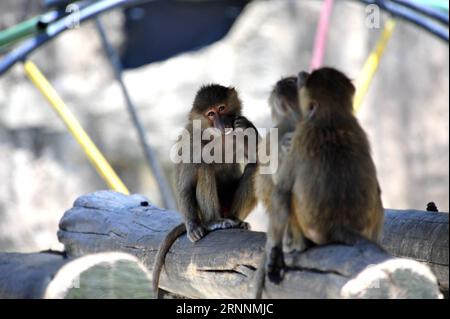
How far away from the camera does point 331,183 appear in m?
3.07

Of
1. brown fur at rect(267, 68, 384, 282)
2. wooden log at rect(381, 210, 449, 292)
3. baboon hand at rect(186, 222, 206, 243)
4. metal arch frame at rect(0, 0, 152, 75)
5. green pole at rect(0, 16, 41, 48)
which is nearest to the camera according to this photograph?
brown fur at rect(267, 68, 384, 282)

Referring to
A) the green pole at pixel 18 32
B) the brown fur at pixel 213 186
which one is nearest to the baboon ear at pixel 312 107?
the brown fur at pixel 213 186

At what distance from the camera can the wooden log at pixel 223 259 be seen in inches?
107

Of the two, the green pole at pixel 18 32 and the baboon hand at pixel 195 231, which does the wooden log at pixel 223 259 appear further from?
the green pole at pixel 18 32

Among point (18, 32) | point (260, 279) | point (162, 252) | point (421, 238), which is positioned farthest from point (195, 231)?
point (18, 32)

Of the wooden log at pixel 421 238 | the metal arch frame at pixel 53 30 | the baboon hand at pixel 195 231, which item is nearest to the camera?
the wooden log at pixel 421 238

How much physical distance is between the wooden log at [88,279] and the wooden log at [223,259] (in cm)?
58

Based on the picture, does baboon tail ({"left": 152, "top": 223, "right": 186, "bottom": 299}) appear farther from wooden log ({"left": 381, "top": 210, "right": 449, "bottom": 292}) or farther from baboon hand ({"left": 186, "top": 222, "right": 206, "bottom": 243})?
wooden log ({"left": 381, "top": 210, "right": 449, "bottom": 292})

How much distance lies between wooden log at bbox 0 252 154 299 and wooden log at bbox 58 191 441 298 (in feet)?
1.91

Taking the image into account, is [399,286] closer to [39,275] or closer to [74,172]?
[39,275]

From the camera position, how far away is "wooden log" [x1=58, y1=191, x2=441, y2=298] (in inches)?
107

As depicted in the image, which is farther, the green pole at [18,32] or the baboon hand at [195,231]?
the green pole at [18,32]

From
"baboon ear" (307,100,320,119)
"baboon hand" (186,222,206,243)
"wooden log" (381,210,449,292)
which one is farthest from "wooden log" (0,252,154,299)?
"wooden log" (381,210,449,292)

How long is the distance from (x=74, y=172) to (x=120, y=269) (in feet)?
22.8
